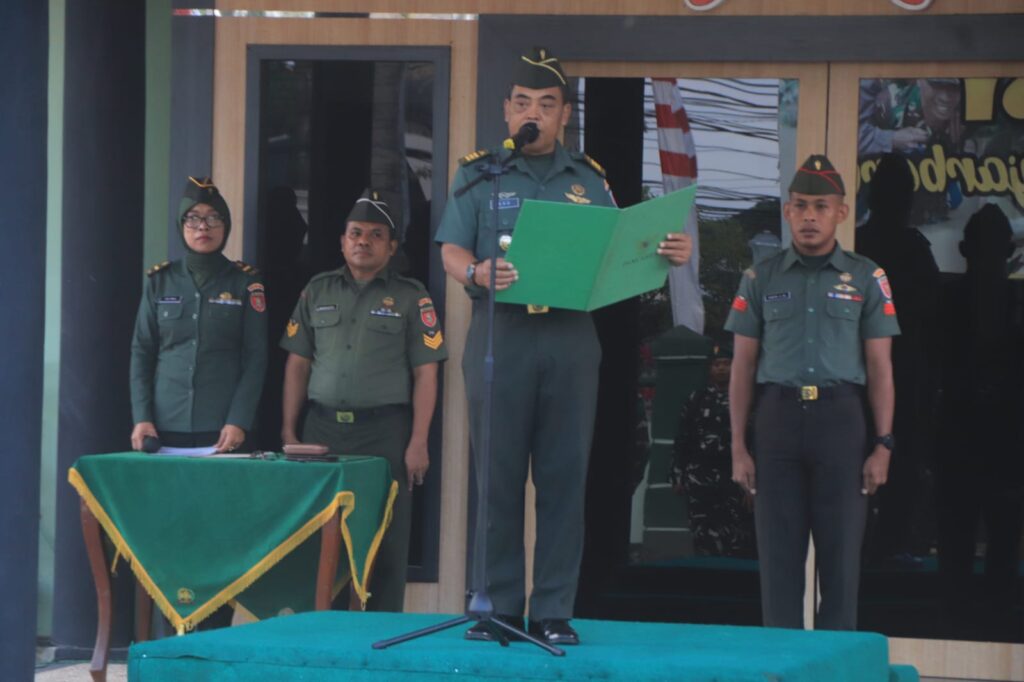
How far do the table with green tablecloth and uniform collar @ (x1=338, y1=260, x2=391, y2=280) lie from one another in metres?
0.81

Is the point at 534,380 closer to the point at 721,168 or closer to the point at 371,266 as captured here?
the point at 371,266

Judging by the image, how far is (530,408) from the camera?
4.42 m

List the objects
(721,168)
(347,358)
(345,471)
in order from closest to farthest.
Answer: (345,471) → (347,358) → (721,168)

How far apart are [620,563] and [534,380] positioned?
2.38 m

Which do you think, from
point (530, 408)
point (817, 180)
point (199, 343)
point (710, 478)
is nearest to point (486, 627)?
point (530, 408)

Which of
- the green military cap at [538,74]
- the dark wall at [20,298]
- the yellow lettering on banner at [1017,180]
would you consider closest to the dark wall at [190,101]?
the dark wall at [20,298]

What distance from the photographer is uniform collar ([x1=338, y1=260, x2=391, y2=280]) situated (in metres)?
6.21

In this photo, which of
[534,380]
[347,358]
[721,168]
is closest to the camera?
[534,380]

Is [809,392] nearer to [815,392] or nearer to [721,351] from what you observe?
[815,392]

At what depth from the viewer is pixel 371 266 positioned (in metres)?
6.21

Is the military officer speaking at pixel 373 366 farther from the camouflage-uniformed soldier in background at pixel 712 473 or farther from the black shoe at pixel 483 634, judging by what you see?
the black shoe at pixel 483 634

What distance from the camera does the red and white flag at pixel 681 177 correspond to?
21.4 ft

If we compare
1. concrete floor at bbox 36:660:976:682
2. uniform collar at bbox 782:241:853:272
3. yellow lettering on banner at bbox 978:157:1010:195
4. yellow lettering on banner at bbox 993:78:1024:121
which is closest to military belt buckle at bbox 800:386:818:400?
uniform collar at bbox 782:241:853:272

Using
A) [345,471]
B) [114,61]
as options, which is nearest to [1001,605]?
[345,471]
